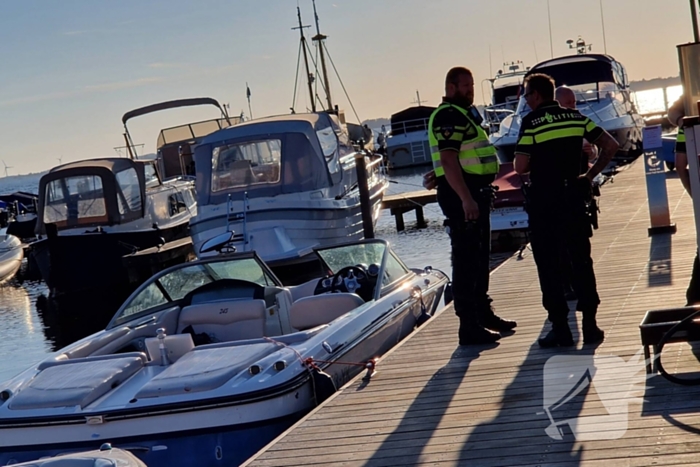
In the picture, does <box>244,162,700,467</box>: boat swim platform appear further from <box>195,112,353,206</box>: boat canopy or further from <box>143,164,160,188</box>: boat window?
<box>143,164,160,188</box>: boat window

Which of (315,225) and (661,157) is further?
(315,225)

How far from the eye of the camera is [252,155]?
18969mm

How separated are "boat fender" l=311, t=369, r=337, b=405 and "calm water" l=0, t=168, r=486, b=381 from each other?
8528 millimetres

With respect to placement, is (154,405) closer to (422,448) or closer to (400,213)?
(422,448)

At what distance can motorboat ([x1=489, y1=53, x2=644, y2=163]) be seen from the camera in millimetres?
24453

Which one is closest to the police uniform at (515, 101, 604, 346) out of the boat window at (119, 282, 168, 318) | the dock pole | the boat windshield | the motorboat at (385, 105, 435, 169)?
the boat windshield

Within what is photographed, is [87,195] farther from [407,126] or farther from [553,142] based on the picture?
[407,126]

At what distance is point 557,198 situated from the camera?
6.56 m

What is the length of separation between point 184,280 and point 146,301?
1.33 ft

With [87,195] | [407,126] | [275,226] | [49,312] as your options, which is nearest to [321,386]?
[275,226]

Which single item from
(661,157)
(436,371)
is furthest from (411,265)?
(436,371)

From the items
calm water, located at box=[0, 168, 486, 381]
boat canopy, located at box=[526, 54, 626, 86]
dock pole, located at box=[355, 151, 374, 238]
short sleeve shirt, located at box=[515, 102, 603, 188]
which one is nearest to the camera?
short sleeve shirt, located at box=[515, 102, 603, 188]

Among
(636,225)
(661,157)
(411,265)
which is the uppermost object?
(661,157)

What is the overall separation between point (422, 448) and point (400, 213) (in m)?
22.0
